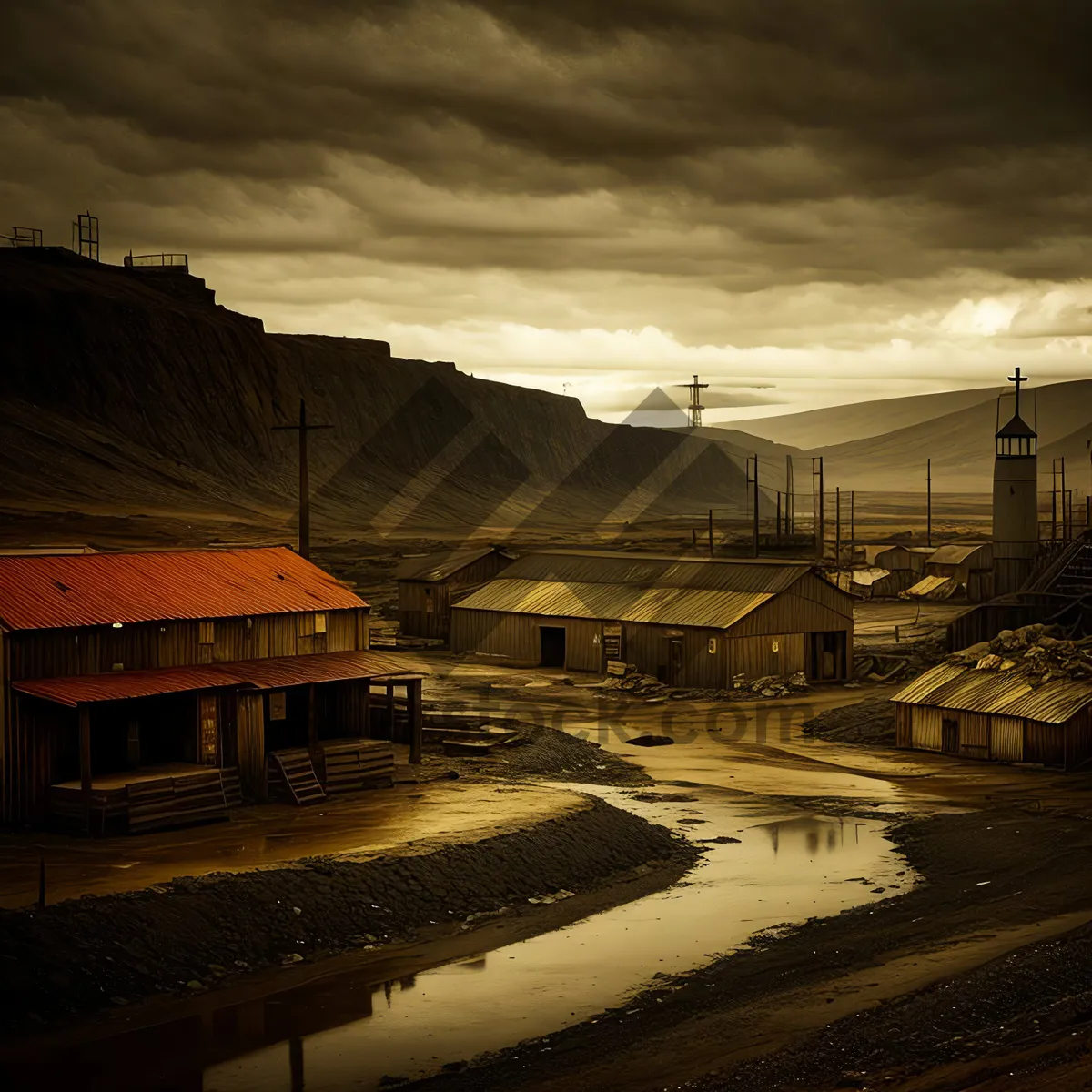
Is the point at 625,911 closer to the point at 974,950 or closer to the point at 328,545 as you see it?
the point at 974,950

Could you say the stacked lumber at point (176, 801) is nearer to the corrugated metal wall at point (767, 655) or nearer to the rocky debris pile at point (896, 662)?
the corrugated metal wall at point (767, 655)

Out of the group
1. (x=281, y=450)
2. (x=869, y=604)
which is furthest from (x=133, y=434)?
(x=869, y=604)

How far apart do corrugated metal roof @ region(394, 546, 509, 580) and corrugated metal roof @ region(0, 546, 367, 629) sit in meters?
32.2

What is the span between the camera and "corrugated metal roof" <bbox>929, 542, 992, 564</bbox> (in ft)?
308

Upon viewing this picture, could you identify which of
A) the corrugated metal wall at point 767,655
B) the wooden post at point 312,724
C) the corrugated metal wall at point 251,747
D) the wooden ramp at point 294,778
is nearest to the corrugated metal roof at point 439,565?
the corrugated metal wall at point 767,655

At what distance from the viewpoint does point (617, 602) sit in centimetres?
5975

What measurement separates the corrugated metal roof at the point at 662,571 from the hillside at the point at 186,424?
5202 cm

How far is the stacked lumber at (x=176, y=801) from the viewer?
27.8 metres

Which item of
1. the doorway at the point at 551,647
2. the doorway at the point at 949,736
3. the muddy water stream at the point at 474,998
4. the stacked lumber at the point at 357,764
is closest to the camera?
the muddy water stream at the point at 474,998

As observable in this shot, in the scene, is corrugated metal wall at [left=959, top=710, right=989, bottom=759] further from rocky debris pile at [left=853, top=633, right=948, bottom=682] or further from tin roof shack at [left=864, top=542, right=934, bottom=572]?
tin roof shack at [left=864, top=542, right=934, bottom=572]

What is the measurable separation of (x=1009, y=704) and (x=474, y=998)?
22.9 metres

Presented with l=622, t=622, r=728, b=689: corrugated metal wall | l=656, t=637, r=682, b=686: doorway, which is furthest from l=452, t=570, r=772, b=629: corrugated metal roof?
l=656, t=637, r=682, b=686: doorway

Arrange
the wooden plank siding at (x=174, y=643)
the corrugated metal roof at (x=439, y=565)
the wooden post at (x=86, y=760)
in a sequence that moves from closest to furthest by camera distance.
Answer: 1. the wooden post at (x=86, y=760)
2. the wooden plank siding at (x=174, y=643)
3. the corrugated metal roof at (x=439, y=565)

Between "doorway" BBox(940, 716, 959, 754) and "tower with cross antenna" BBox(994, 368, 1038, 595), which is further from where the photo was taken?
"tower with cross antenna" BBox(994, 368, 1038, 595)
